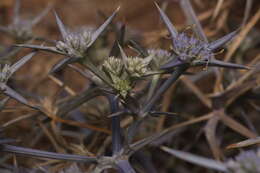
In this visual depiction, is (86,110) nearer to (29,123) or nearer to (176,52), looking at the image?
(29,123)

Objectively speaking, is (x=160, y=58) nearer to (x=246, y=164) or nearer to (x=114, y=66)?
(x=114, y=66)

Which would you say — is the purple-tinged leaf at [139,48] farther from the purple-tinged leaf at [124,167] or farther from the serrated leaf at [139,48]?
the purple-tinged leaf at [124,167]

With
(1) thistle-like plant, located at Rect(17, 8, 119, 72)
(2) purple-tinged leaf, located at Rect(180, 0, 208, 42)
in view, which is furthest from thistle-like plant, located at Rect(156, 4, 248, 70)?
(2) purple-tinged leaf, located at Rect(180, 0, 208, 42)

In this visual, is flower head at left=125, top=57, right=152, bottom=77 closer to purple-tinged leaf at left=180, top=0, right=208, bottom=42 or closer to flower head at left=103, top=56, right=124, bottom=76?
flower head at left=103, top=56, right=124, bottom=76

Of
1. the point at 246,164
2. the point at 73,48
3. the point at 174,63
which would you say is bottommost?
the point at 246,164

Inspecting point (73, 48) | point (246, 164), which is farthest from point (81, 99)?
point (246, 164)

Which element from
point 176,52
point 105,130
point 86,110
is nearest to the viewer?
point 176,52

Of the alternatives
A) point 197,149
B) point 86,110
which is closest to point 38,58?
point 86,110
